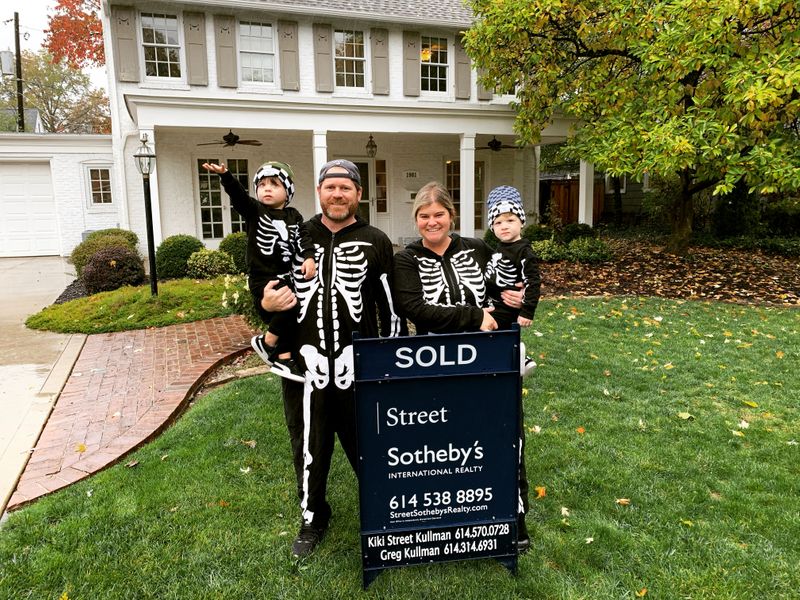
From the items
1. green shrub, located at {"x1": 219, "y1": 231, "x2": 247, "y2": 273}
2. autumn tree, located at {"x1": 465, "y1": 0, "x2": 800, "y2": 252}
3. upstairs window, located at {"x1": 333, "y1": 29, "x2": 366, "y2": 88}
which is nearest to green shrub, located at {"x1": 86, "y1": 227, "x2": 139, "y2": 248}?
green shrub, located at {"x1": 219, "y1": 231, "x2": 247, "y2": 273}

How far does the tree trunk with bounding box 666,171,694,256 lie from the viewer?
12.0m

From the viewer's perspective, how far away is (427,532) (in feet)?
8.19

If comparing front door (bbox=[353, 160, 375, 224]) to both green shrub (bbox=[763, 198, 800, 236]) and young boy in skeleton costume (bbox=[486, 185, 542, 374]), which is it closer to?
green shrub (bbox=[763, 198, 800, 236])

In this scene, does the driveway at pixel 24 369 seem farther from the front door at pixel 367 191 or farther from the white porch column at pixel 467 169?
the white porch column at pixel 467 169

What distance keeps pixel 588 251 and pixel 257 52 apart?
908cm

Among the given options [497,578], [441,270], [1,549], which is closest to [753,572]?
[497,578]

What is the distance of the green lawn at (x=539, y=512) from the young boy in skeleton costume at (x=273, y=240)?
3.34ft

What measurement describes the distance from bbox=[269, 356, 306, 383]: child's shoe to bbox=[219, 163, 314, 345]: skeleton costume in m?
0.10

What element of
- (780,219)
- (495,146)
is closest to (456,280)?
(495,146)

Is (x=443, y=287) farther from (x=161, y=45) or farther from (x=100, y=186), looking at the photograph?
(x=100, y=186)

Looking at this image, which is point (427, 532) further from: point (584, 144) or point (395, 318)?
point (584, 144)

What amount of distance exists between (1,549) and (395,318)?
2.32 m

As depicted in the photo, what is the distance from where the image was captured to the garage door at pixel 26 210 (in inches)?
607

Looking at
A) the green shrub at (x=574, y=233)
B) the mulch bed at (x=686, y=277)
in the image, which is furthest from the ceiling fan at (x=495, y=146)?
the mulch bed at (x=686, y=277)
